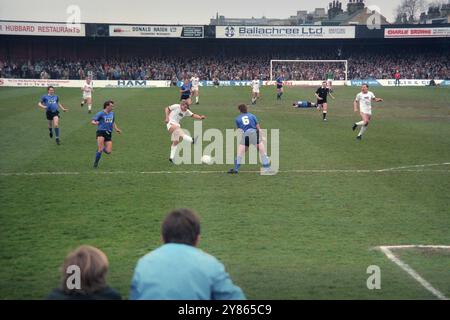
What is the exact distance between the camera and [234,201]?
12867mm

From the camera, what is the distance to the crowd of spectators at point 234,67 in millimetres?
61344

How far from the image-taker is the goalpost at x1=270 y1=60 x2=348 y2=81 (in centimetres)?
6350

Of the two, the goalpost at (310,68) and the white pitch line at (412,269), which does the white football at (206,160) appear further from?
the goalpost at (310,68)

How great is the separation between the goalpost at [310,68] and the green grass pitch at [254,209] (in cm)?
3935

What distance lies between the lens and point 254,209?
12.1 meters

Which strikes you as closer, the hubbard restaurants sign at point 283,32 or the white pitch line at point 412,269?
the white pitch line at point 412,269

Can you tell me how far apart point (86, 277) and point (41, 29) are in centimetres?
6418

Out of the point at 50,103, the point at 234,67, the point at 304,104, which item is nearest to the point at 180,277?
the point at 50,103

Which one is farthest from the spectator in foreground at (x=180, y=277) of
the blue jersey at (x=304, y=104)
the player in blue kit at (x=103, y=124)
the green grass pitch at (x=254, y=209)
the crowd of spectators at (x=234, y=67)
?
the crowd of spectators at (x=234, y=67)

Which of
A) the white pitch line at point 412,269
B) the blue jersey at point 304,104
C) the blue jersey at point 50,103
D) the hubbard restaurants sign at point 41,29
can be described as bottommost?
the white pitch line at point 412,269

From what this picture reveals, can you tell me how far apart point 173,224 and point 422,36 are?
68.6m

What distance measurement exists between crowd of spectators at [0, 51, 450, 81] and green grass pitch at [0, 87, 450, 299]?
1509 inches

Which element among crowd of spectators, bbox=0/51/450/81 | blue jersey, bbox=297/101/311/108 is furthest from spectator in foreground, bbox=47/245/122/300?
crowd of spectators, bbox=0/51/450/81
